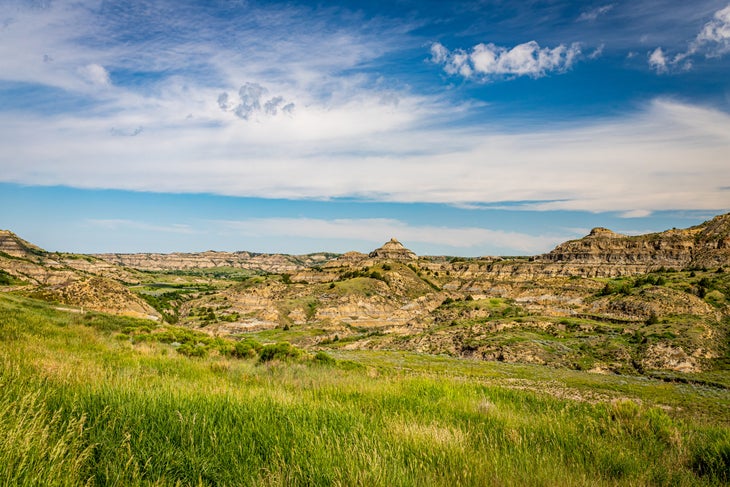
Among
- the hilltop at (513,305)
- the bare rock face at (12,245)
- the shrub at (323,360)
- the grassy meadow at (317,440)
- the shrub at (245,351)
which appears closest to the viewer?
the grassy meadow at (317,440)

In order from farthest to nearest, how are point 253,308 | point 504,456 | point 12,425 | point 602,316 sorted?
point 253,308 < point 602,316 < point 504,456 < point 12,425

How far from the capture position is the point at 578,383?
43156 millimetres

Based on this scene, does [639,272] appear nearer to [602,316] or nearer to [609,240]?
[609,240]

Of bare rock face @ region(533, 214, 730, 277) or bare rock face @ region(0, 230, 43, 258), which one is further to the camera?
bare rock face @ region(0, 230, 43, 258)

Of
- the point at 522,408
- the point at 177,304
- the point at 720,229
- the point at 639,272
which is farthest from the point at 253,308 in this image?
the point at 720,229

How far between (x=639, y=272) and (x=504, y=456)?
132 m

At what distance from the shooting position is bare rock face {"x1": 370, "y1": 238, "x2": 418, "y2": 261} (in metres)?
179

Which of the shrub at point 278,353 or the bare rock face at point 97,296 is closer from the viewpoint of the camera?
the shrub at point 278,353

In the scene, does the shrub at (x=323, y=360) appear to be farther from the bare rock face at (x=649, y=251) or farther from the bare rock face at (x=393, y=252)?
the bare rock face at (x=393, y=252)

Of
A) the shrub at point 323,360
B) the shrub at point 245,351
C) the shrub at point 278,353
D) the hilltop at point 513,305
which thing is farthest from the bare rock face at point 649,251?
the shrub at point 245,351

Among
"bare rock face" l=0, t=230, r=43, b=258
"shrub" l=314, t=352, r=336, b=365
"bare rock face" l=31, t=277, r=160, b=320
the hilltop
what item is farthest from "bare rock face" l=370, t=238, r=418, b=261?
"bare rock face" l=0, t=230, r=43, b=258

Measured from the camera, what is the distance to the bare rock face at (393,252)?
17888cm

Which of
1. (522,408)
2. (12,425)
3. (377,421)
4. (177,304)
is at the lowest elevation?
(177,304)

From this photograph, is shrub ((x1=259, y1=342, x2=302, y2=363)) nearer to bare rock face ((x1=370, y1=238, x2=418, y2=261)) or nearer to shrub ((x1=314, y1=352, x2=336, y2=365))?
shrub ((x1=314, y1=352, x2=336, y2=365))
